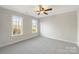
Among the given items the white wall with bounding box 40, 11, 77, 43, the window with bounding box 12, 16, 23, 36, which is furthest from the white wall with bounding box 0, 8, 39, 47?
the white wall with bounding box 40, 11, 77, 43

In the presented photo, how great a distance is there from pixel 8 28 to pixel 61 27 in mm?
1162

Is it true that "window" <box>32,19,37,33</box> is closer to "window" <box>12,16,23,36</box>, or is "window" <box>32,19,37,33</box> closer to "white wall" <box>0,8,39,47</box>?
"white wall" <box>0,8,39,47</box>

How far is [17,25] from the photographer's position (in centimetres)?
164

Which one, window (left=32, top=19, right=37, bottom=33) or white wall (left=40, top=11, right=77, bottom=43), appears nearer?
white wall (left=40, top=11, right=77, bottom=43)

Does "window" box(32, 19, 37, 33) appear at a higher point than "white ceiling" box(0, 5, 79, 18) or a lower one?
lower

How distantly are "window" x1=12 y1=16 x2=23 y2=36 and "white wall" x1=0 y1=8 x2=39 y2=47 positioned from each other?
7cm

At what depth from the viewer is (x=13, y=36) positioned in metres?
1.61

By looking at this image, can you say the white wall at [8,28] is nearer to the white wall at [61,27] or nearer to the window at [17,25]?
the window at [17,25]

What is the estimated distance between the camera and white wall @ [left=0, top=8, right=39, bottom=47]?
1597mm

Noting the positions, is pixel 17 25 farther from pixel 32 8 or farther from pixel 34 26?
pixel 32 8

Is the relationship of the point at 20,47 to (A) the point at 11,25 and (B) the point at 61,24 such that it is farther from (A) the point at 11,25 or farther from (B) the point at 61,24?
(B) the point at 61,24

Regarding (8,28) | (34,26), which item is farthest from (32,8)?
(8,28)

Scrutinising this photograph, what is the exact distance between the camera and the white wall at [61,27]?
158 cm

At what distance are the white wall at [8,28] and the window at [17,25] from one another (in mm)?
73
